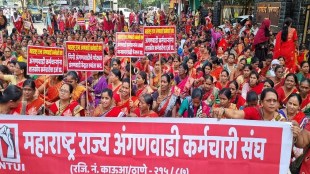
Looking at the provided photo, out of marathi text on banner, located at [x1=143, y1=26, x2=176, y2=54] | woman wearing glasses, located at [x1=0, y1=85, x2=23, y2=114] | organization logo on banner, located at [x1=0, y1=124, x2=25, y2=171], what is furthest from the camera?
marathi text on banner, located at [x1=143, y1=26, x2=176, y2=54]

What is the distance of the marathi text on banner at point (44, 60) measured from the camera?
4.66m

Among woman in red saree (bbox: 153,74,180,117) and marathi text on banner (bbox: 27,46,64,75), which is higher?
marathi text on banner (bbox: 27,46,64,75)

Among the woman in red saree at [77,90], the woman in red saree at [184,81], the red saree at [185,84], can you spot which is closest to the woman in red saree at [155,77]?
the woman in red saree at [184,81]

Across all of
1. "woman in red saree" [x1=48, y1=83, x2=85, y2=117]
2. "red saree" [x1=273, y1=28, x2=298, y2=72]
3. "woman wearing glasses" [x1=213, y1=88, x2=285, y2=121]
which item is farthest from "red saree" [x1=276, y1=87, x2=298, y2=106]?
"red saree" [x1=273, y1=28, x2=298, y2=72]

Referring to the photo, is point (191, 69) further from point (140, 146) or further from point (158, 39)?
point (140, 146)

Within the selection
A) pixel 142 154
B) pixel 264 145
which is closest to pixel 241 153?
pixel 264 145

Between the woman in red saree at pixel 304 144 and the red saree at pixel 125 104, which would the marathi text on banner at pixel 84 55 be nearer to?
the red saree at pixel 125 104

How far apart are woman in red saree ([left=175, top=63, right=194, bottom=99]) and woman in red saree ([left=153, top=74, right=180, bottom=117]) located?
0.28 metres

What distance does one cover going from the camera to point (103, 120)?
312cm

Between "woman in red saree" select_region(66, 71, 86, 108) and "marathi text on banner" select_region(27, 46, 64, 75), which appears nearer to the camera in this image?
"marathi text on banner" select_region(27, 46, 64, 75)

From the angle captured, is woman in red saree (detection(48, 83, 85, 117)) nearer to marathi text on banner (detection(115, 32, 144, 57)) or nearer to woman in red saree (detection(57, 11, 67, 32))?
marathi text on banner (detection(115, 32, 144, 57))

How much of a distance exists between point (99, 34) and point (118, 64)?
649cm

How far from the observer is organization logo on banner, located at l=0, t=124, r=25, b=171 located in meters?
3.15

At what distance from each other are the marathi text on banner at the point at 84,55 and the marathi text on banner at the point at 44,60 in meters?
0.22
